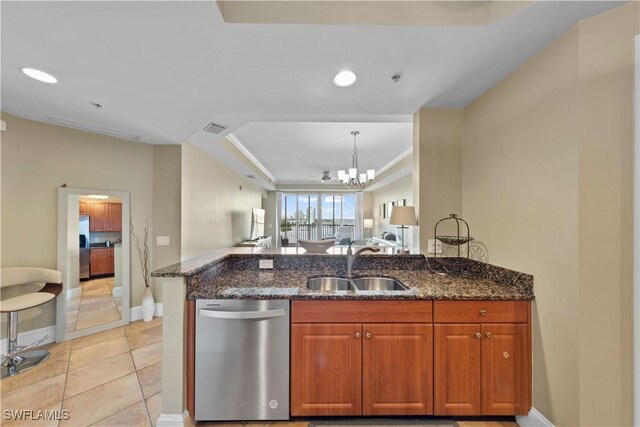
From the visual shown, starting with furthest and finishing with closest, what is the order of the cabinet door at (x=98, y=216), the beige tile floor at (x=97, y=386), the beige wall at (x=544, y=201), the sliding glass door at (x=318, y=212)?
the sliding glass door at (x=318, y=212), the cabinet door at (x=98, y=216), the beige tile floor at (x=97, y=386), the beige wall at (x=544, y=201)

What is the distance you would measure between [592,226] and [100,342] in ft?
14.5

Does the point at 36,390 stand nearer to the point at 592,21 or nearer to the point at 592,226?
the point at 592,226

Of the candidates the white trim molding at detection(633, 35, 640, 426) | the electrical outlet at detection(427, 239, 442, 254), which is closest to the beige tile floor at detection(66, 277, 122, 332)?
the electrical outlet at detection(427, 239, 442, 254)

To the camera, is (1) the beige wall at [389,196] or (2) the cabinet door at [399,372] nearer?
(2) the cabinet door at [399,372]

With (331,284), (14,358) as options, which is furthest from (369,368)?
(14,358)

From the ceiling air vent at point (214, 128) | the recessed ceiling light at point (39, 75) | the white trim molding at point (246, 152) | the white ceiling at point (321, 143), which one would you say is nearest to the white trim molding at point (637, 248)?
the white ceiling at point (321, 143)

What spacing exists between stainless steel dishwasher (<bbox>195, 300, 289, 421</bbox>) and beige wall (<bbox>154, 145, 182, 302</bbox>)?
2.21 metres

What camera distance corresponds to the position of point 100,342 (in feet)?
9.00

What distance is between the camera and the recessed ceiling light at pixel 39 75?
1725 mm

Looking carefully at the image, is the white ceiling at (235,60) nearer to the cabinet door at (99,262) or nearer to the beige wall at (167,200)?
the beige wall at (167,200)

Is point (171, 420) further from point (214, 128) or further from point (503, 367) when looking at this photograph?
point (214, 128)

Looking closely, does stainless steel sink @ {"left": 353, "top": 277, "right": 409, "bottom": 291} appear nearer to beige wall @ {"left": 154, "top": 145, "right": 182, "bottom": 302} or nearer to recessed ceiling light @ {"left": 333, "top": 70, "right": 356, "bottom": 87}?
recessed ceiling light @ {"left": 333, "top": 70, "right": 356, "bottom": 87}

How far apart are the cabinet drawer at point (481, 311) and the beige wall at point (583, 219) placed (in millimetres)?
Answer: 94

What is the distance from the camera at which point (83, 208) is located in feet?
9.72
